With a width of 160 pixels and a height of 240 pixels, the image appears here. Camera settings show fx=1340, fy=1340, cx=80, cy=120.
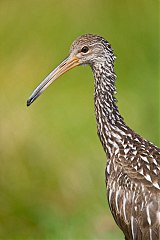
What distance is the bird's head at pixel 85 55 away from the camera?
39.5 feet

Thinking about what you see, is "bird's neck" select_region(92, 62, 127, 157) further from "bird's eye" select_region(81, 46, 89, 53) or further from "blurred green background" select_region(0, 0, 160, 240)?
"blurred green background" select_region(0, 0, 160, 240)

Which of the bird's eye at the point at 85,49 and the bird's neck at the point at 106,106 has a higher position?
the bird's eye at the point at 85,49

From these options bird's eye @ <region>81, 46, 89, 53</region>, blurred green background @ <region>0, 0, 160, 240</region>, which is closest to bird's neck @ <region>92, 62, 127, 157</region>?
bird's eye @ <region>81, 46, 89, 53</region>

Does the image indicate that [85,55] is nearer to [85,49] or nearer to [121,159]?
[85,49]

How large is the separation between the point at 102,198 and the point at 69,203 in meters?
0.67

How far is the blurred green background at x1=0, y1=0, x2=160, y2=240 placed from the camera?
16703 mm

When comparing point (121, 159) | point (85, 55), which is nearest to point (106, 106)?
point (85, 55)

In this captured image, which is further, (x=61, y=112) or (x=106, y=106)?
(x=61, y=112)

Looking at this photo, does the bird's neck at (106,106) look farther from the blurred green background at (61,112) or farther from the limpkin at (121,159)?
the blurred green background at (61,112)

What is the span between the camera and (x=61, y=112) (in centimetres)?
1861

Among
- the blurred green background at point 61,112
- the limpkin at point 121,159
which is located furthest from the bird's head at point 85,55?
the blurred green background at point 61,112

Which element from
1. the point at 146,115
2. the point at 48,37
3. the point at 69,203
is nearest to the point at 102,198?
the point at 69,203

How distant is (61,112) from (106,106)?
21.6 ft

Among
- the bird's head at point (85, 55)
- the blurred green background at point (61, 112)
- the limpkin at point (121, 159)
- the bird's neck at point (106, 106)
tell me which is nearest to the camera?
the limpkin at point (121, 159)
